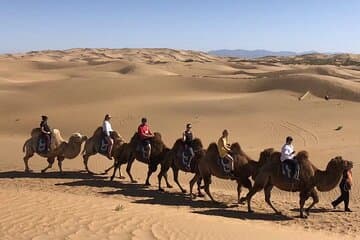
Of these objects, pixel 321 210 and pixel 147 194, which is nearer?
pixel 321 210

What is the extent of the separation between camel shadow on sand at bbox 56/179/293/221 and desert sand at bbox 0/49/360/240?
1.0 inches

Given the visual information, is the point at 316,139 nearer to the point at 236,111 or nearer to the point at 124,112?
the point at 236,111

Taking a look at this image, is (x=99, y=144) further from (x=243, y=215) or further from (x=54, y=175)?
(x=243, y=215)

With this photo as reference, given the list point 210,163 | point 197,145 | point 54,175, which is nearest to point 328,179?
point 210,163

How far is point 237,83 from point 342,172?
28.8 m

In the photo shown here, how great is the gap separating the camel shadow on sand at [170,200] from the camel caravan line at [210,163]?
0.26 m

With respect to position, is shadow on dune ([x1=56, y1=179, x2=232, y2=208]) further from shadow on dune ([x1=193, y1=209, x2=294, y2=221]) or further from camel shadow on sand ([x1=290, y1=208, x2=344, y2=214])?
camel shadow on sand ([x1=290, y1=208, x2=344, y2=214])

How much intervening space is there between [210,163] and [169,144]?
1048 centimetres

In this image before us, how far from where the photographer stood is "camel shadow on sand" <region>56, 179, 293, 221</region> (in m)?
12.9

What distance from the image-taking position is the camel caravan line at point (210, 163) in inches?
492

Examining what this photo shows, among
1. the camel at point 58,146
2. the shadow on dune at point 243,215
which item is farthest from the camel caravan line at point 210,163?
the shadow on dune at point 243,215

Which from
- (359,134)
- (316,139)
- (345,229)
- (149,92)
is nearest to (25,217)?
(345,229)

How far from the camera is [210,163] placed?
552 inches

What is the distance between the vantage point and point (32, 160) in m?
21.2
